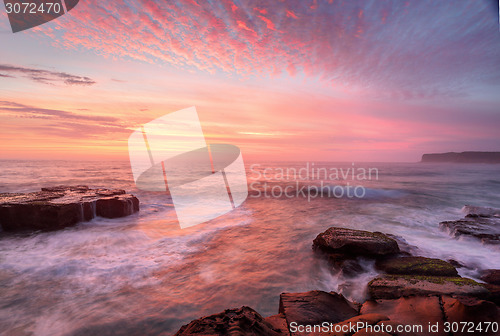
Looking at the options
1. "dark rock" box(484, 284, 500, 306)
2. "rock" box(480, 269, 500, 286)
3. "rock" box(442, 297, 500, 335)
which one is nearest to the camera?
"rock" box(442, 297, 500, 335)

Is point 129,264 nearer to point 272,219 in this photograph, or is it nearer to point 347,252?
point 347,252

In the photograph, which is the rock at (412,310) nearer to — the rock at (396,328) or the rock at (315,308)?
the rock at (396,328)

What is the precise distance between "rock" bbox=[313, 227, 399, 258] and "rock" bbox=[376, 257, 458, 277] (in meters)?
0.27

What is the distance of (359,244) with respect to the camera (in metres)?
5.62

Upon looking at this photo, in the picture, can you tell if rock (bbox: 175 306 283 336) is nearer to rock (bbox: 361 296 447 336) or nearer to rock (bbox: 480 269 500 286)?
rock (bbox: 361 296 447 336)

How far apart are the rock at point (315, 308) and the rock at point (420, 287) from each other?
→ 0.85 meters

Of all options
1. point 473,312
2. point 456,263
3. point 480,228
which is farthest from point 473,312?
point 480,228

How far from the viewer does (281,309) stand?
3.18 m

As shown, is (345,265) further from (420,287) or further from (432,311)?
(432,311)

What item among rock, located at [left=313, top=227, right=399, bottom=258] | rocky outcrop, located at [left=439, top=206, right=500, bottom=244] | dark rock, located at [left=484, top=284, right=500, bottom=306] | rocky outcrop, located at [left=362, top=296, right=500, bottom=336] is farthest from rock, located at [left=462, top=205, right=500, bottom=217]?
rocky outcrop, located at [left=362, top=296, right=500, bottom=336]

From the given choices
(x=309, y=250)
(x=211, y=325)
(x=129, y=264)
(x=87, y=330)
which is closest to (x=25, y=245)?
(x=129, y=264)

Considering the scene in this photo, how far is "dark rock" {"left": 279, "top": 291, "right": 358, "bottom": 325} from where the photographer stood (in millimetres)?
2881

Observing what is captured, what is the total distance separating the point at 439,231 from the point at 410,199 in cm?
864

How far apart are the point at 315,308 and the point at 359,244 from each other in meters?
3.12
